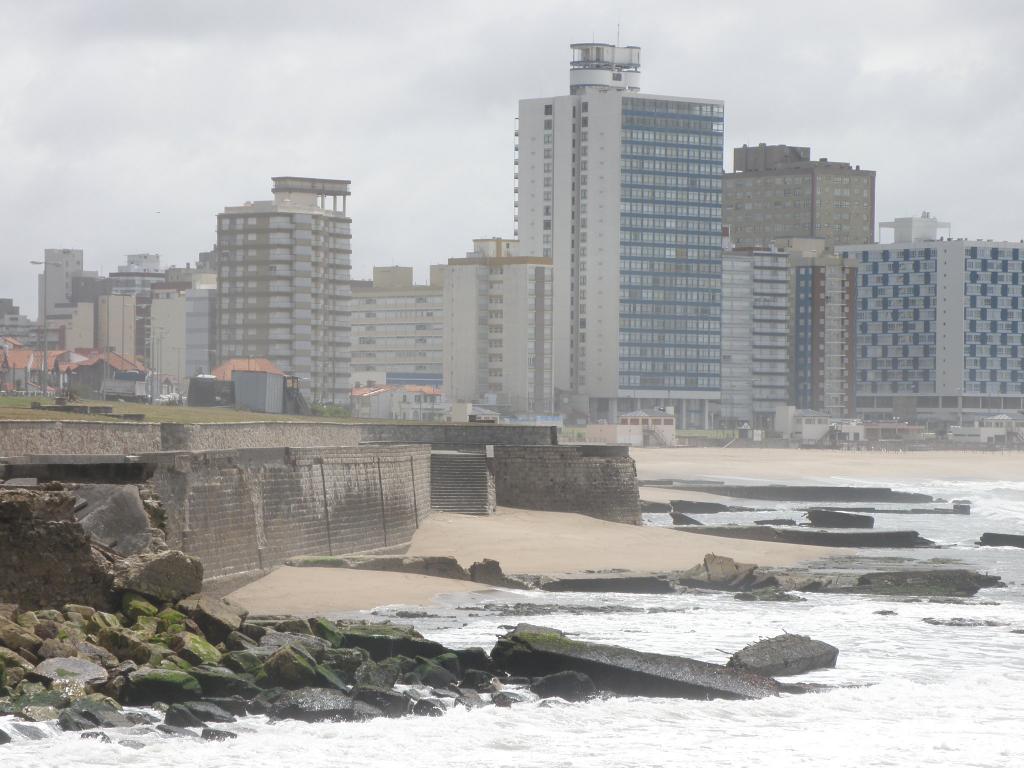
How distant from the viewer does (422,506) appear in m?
42.8

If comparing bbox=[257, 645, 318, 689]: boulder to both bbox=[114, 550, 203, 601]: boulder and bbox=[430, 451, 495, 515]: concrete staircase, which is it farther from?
bbox=[430, 451, 495, 515]: concrete staircase

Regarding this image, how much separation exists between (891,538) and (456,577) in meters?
19.5

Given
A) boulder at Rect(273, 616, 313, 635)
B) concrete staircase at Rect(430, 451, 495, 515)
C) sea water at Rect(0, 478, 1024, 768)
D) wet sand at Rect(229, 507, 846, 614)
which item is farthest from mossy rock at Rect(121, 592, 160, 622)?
concrete staircase at Rect(430, 451, 495, 515)

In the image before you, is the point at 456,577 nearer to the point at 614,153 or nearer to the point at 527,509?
the point at 527,509

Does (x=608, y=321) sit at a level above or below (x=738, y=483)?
above

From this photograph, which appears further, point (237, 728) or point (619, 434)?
point (619, 434)

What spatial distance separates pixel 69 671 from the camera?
19672mm

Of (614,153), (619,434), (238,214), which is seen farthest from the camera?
(614,153)

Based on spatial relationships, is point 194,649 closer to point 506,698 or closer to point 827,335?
point 506,698

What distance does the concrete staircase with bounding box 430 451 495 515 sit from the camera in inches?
1810

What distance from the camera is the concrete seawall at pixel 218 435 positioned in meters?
29.2

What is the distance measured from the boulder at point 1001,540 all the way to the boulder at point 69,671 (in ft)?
117

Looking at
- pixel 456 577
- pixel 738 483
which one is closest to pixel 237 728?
pixel 456 577

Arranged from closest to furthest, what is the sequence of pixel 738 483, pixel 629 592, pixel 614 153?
pixel 629 592
pixel 738 483
pixel 614 153
